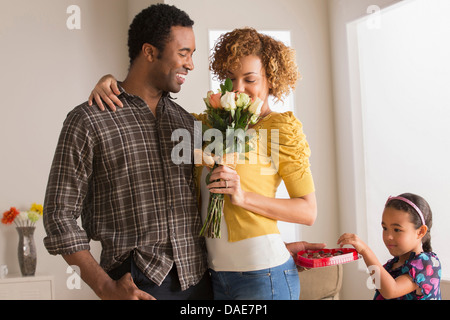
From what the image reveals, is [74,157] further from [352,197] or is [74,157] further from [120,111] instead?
[352,197]

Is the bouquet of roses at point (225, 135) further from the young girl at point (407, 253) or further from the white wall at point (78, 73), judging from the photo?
the white wall at point (78, 73)

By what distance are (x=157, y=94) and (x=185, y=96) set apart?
7.29 feet

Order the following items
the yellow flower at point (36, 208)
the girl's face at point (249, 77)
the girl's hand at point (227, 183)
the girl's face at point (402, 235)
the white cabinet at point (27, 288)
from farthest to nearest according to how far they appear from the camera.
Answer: the yellow flower at point (36, 208) < the white cabinet at point (27, 288) < the girl's face at point (402, 235) < the girl's face at point (249, 77) < the girl's hand at point (227, 183)

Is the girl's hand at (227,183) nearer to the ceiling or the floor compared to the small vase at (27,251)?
nearer to the ceiling

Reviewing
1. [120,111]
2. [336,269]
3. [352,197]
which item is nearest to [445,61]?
[352,197]

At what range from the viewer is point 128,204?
5.92 feet

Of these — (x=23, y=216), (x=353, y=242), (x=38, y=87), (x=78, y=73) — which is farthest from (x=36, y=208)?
(x=353, y=242)

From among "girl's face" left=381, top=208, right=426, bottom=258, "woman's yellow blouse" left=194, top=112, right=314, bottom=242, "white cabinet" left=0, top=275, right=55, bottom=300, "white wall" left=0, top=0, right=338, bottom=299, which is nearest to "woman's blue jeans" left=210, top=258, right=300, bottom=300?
"woman's yellow blouse" left=194, top=112, right=314, bottom=242

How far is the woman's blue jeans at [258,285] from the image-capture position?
179 centimetres

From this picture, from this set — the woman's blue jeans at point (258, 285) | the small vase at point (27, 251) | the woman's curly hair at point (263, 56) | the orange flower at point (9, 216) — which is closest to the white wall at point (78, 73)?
the orange flower at point (9, 216)

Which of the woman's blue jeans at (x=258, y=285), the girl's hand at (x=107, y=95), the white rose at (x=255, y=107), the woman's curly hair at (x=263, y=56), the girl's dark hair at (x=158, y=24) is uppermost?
the girl's dark hair at (x=158, y=24)

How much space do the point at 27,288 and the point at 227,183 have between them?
311cm

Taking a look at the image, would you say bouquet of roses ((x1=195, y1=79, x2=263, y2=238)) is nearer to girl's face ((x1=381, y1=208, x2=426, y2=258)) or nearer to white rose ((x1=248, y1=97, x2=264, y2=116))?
white rose ((x1=248, y1=97, x2=264, y2=116))

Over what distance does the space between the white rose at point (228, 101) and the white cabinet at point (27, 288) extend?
3.11 m
